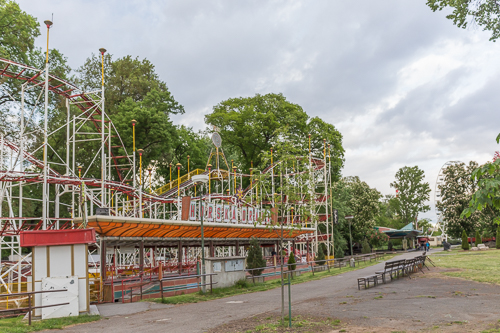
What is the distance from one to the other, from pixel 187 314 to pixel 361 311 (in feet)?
16.5

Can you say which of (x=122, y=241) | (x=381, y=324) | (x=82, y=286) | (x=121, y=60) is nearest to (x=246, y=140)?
(x=121, y=60)

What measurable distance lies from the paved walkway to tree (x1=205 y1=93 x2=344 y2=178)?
35.7 m

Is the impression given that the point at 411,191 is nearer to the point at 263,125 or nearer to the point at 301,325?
the point at 263,125

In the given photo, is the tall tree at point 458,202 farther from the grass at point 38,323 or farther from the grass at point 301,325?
the grass at point 38,323

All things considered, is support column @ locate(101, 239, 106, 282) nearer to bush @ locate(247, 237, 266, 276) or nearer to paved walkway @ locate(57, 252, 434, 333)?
paved walkway @ locate(57, 252, 434, 333)

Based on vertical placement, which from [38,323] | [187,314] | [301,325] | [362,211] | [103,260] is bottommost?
[187,314]

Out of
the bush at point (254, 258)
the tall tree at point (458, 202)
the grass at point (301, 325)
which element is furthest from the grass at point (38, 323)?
the tall tree at point (458, 202)

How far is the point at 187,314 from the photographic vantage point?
40.8ft

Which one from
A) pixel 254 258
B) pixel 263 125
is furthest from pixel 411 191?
pixel 254 258

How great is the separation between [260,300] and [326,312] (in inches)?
163

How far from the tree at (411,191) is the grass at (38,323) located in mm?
74121

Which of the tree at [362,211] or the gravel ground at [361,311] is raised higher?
the tree at [362,211]

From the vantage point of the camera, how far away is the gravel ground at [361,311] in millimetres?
9234

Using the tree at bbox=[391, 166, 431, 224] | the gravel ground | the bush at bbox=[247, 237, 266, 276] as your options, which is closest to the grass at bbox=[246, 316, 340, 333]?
the gravel ground
